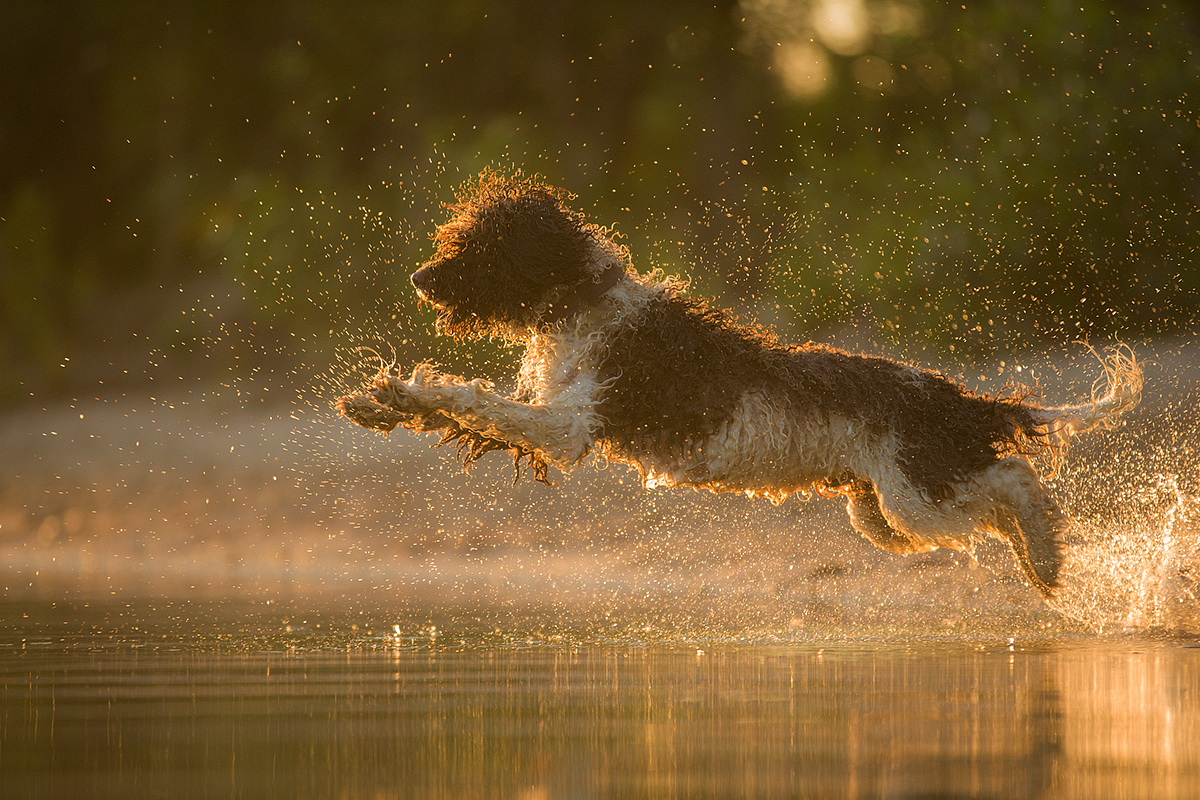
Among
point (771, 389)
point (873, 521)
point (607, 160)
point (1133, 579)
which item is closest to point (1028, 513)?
point (873, 521)

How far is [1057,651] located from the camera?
629cm

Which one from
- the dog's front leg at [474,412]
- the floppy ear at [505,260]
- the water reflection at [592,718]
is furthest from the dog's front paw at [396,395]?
the water reflection at [592,718]

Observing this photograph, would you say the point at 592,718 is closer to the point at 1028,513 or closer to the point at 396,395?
the point at 396,395

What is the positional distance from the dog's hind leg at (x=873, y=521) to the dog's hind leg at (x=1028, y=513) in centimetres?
41

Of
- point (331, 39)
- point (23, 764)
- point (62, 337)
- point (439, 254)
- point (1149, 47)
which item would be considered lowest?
point (23, 764)

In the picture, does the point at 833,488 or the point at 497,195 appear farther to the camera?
the point at 833,488

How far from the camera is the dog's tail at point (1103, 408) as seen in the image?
6.77 meters

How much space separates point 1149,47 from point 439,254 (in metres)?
9.87

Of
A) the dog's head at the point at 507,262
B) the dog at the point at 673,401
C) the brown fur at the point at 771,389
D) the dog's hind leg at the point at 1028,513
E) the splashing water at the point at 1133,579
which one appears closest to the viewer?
the dog at the point at 673,401

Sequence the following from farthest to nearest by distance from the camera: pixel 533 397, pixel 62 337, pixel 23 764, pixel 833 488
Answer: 1. pixel 62 337
2. pixel 833 488
3. pixel 533 397
4. pixel 23 764

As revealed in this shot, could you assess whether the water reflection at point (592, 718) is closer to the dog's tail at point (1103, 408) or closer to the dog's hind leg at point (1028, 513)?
the dog's hind leg at point (1028, 513)

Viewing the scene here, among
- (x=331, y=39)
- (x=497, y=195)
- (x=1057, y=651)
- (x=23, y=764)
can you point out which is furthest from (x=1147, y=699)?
(x=331, y=39)

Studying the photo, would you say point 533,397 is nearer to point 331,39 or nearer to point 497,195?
point 497,195

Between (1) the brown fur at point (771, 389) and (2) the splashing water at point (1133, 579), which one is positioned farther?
(2) the splashing water at point (1133, 579)
